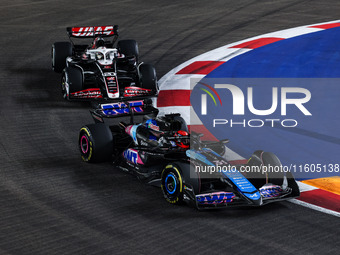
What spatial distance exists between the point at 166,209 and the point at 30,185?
6.81 feet

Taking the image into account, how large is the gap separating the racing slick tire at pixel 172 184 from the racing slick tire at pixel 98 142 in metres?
1.49

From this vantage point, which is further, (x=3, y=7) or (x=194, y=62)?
(x=3, y=7)

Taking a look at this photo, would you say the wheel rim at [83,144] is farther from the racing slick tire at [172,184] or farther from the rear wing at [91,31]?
the rear wing at [91,31]

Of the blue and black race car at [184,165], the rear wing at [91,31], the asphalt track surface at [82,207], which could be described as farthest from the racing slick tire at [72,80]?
the blue and black race car at [184,165]

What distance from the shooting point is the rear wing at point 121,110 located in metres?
10.6

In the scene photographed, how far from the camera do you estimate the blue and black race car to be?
8.20 m

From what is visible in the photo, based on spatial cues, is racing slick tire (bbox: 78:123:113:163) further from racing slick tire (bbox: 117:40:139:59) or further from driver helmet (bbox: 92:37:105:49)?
racing slick tire (bbox: 117:40:139:59)

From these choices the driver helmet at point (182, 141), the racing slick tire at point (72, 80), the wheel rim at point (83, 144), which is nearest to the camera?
the driver helmet at point (182, 141)

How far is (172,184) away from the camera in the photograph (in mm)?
8508

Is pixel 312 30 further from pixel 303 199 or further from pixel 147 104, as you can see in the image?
pixel 303 199

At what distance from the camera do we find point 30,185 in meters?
9.22

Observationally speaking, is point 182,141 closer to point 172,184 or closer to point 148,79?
point 172,184

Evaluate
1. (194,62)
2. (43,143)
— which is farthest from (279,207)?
(194,62)

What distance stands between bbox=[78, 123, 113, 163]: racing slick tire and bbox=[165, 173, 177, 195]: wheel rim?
1.57 meters
